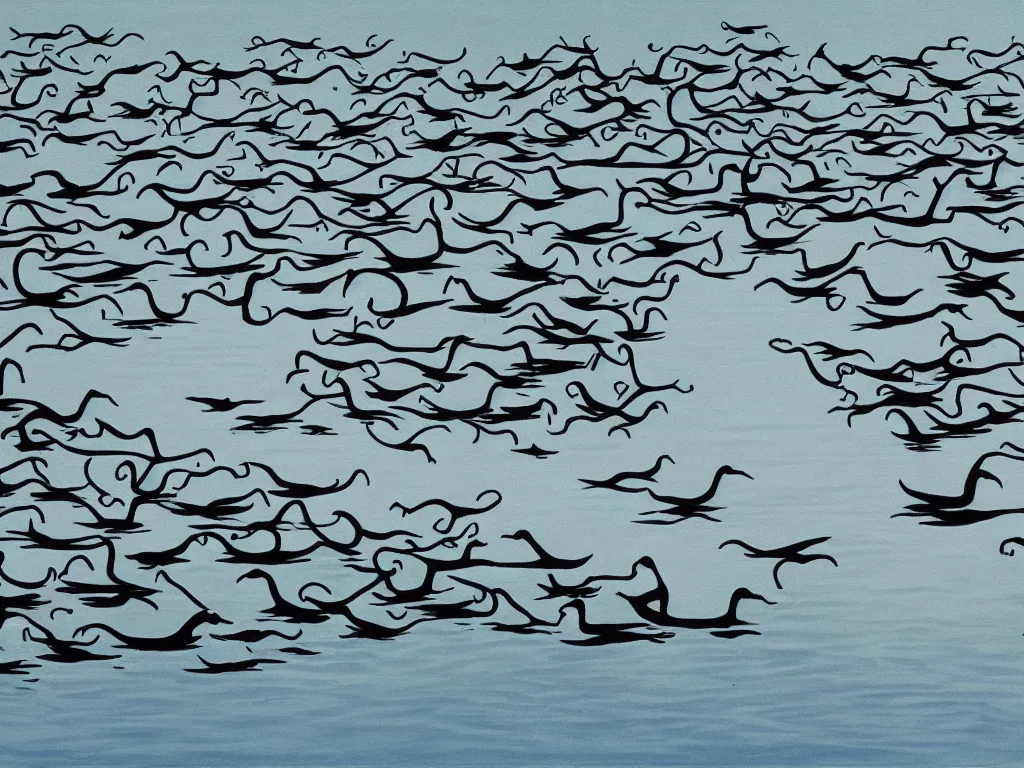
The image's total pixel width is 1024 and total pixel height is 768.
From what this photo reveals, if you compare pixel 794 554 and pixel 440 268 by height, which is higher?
pixel 440 268

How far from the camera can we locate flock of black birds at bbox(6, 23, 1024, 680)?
1660 mm

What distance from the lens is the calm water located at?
164 centimetres

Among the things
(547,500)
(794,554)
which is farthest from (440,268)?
(794,554)

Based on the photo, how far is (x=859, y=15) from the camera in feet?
5.91

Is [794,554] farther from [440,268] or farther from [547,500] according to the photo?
[440,268]

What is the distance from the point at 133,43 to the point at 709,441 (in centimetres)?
130

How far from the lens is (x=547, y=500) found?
1664 millimetres

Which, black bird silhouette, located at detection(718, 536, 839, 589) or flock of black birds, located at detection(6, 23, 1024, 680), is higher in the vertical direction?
flock of black birds, located at detection(6, 23, 1024, 680)

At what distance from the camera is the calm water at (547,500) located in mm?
1640

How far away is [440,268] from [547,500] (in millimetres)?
457

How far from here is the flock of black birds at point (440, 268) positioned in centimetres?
166

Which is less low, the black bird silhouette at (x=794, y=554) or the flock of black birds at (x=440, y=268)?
the flock of black birds at (x=440, y=268)

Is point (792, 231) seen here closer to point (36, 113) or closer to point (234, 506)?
point (234, 506)

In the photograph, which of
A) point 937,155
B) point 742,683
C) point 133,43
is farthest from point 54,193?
point 937,155
